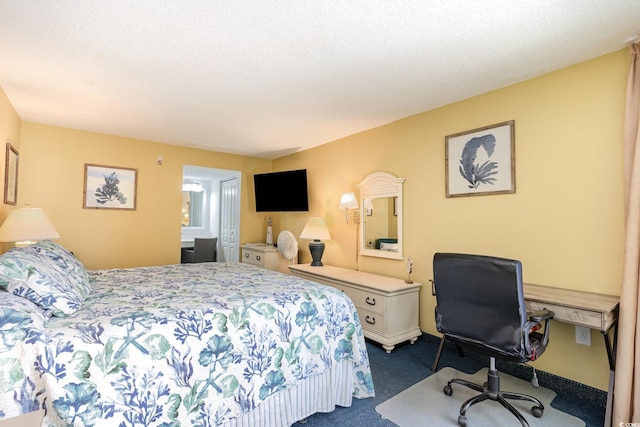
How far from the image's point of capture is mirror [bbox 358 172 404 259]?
3.41 meters

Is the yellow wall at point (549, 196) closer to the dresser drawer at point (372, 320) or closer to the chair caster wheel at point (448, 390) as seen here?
the dresser drawer at point (372, 320)

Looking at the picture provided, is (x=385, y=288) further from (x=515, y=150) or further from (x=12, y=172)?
(x=12, y=172)

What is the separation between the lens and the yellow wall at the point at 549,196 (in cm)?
208

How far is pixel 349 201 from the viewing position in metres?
3.81

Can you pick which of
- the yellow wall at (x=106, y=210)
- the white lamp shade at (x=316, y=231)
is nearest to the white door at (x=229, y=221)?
the yellow wall at (x=106, y=210)

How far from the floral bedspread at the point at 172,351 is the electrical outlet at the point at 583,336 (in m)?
1.51

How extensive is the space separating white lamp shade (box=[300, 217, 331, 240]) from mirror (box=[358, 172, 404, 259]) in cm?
49

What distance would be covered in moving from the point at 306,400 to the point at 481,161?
2336 mm

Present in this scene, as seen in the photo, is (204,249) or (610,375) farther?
(204,249)

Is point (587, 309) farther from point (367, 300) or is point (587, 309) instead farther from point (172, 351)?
point (172, 351)

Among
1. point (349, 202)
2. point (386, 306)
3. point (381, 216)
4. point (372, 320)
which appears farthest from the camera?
point (349, 202)

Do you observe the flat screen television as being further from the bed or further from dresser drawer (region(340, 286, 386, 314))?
the bed

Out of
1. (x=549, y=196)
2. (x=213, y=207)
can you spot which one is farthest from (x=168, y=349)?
(x=213, y=207)

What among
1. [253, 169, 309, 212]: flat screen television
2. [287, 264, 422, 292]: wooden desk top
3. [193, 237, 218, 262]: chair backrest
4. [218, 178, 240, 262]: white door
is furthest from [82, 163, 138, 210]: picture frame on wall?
[287, 264, 422, 292]: wooden desk top
